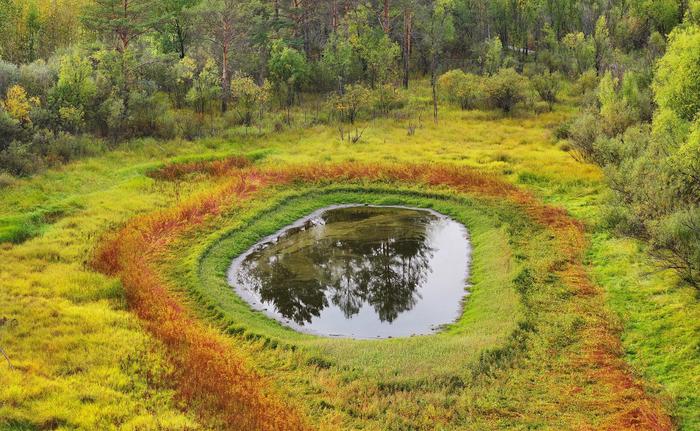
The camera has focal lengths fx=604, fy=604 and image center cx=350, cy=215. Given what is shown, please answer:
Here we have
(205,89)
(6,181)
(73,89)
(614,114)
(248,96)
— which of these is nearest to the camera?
(6,181)

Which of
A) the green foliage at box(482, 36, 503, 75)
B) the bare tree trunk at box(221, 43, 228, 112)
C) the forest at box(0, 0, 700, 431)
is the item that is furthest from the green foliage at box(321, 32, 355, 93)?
the green foliage at box(482, 36, 503, 75)

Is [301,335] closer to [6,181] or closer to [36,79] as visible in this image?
[6,181]

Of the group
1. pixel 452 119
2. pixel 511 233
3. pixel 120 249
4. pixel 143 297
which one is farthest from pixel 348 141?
pixel 143 297

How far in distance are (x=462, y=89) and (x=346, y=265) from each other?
3087 cm

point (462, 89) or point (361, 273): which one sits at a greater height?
point (462, 89)

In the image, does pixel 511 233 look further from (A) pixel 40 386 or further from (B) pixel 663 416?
(A) pixel 40 386

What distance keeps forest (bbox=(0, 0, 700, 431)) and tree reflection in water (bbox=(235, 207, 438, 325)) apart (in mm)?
341

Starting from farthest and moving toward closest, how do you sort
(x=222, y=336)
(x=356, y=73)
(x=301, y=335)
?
(x=356, y=73), (x=301, y=335), (x=222, y=336)

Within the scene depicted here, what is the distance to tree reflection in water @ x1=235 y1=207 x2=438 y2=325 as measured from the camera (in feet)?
75.5

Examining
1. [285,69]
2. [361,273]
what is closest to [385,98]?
[285,69]

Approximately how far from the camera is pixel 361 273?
2516 centimetres

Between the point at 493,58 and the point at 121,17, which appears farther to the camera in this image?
the point at 493,58

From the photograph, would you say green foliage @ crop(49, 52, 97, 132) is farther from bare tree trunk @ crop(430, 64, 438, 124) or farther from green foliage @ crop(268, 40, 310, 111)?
bare tree trunk @ crop(430, 64, 438, 124)

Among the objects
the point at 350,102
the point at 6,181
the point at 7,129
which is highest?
the point at 350,102
